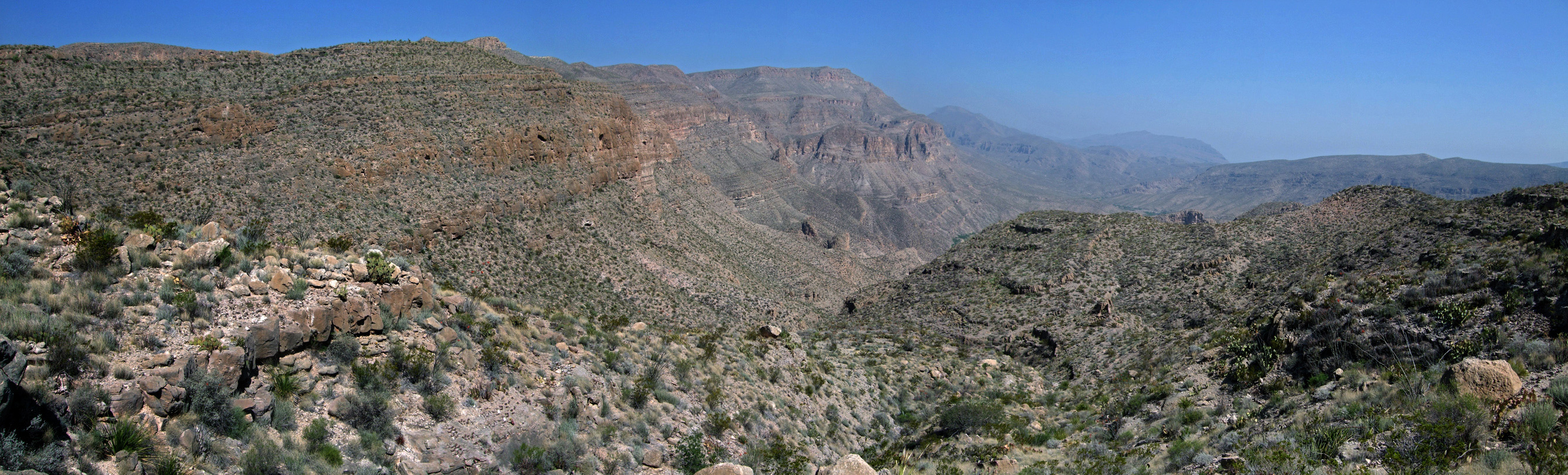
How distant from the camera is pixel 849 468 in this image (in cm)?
1130

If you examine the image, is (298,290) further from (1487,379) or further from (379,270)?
(1487,379)

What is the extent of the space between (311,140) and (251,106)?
4.32 metres

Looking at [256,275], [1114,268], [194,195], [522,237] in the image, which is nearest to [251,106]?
[194,195]

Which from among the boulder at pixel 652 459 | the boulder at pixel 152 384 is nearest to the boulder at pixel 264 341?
the boulder at pixel 152 384

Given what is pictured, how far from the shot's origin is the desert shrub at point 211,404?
8828 millimetres

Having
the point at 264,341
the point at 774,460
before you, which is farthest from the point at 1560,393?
the point at 264,341

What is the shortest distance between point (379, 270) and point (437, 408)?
4.26 meters

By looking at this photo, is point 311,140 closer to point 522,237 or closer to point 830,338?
point 522,237

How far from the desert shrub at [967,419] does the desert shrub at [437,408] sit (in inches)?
577

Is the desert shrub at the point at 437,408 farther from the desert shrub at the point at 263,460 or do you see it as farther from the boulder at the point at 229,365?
the boulder at the point at 229,365

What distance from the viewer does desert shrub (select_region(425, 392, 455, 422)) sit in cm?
1187

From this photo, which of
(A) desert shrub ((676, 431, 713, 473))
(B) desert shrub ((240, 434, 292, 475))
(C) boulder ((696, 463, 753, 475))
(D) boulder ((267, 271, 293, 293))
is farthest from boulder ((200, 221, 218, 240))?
(C) boulder ((696, 463, 753, 475))

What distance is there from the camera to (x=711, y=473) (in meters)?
11.8

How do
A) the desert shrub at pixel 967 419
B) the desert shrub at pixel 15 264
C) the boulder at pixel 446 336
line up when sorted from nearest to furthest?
the desert shrub at pixel 15 264
the boulder at pixel 446 336
the desert shrub at pixel 967 419
